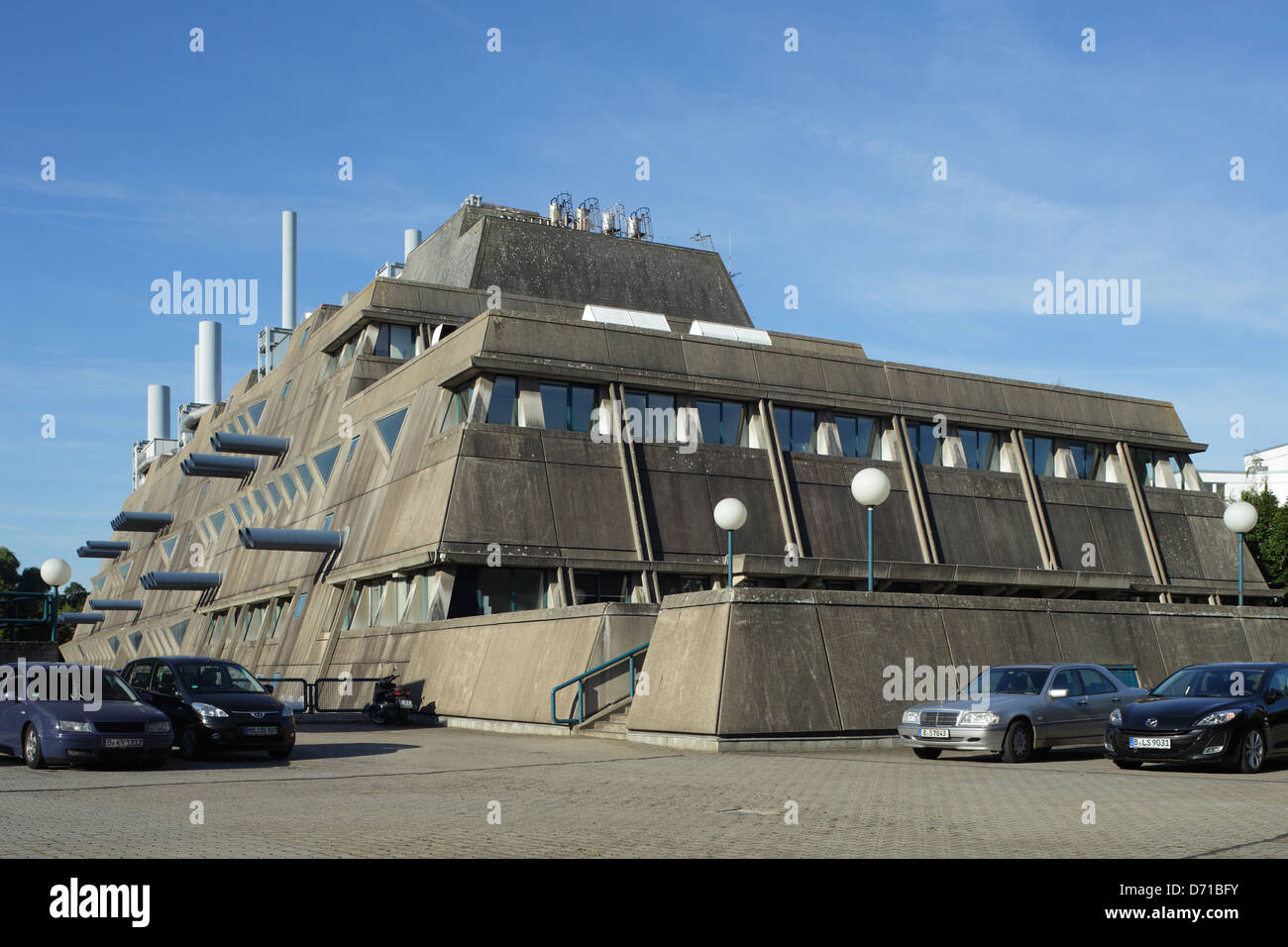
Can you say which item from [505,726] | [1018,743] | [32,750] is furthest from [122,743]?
[1018,743]

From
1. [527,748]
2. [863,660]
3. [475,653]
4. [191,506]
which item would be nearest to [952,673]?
[863,660]

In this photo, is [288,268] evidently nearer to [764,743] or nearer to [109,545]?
[109,545]

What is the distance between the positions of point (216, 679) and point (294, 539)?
14587 mm

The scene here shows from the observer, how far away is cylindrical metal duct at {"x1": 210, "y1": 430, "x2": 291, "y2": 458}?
4212 centimetres

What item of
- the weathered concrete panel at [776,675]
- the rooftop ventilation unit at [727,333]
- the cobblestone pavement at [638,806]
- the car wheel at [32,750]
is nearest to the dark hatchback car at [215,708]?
the cobblestone pavement at [638,806]

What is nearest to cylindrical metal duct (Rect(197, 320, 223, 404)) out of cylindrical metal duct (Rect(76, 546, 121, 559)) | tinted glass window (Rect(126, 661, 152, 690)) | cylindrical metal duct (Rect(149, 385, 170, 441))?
cylindrical metal duct (Rect(149, 385, 170, 441))

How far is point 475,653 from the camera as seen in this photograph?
80.1 feet

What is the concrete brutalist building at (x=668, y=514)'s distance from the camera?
19.3 metres

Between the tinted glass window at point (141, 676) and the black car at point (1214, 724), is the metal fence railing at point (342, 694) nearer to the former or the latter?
the tinted glass window at point (141, 676)

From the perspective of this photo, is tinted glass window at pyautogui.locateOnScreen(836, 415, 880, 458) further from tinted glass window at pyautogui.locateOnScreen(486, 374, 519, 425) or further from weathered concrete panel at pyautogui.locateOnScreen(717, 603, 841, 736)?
weathered concrete panel at pyautogui.locateOnScreen(717, 603, 841, 736)

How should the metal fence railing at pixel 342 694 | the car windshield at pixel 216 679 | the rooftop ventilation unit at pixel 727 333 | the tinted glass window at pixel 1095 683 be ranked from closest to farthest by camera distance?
1. the tinted glass window at pixel 1095 683
2. the car windshield at pixel 216 679
3. the metal fence railing at pixel 342 694
4. the rooftop ventilation unit at pixel 727 333

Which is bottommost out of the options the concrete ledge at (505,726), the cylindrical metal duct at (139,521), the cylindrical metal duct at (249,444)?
the concrete ledge at (505,726)
